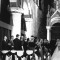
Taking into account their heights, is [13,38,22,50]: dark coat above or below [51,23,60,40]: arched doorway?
above

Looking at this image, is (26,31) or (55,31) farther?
(55,31)

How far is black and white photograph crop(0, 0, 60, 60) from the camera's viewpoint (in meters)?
10.2

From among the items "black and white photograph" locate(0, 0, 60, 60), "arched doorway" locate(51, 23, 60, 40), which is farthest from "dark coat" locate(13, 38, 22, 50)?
"arched doorway" locate(51, 23, 60, 40)

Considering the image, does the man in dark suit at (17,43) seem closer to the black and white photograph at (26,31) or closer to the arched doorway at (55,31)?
the black and white photograph at (26,31)

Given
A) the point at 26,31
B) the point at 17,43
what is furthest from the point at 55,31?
the point at 17,43

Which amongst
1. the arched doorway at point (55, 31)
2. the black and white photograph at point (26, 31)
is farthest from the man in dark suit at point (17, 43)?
the arched doorway at point (55, 31)

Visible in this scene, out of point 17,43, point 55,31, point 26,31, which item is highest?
point 17,43

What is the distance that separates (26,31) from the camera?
81.5ft

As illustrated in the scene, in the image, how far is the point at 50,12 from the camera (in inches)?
1364

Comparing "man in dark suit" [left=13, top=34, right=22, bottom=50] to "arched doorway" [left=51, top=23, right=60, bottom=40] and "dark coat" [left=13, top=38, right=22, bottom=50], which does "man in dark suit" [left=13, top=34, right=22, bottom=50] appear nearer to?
"dark coat" [left=13, top=38, right=22, bottom=50]

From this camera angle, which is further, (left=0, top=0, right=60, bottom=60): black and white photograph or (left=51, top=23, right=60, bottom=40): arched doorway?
(left=51, top=23, right=60, bottom=40): arched doorway

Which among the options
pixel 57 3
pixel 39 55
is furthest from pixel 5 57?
pixel 57 3

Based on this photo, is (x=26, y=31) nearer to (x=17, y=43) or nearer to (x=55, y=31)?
(x=55, y=31)

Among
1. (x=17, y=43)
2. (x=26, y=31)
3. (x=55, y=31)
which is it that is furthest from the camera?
(x=55, y=31)
